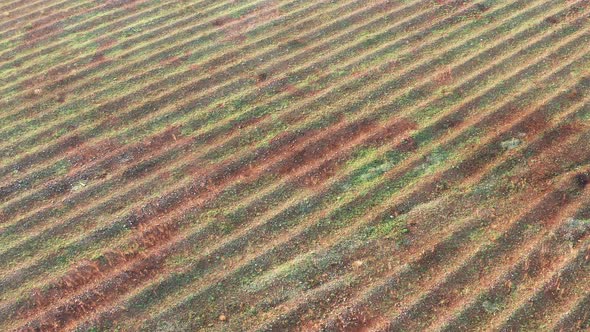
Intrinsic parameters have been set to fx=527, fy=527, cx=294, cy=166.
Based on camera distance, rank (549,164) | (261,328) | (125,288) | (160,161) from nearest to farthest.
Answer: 1. (261,328)
2. (125,288)
3. (549,164)
4. (160,161)

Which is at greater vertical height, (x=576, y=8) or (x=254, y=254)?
(x=576, y=8)

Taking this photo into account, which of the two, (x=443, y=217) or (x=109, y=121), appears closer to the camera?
(x=443, y=217)

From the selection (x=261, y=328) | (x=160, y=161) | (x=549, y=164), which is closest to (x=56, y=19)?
(x=160, y=161)

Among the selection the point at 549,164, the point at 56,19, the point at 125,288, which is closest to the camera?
the point at 125,288

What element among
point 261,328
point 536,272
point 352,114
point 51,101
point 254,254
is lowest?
point 536,272

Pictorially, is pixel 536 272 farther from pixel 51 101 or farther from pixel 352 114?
pixel 51 101

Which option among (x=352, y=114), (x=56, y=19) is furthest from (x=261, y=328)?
(x=56, y=19)
